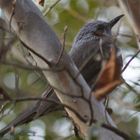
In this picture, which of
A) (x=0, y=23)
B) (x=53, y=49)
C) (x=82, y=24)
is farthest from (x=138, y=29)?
(x=82, y=24)

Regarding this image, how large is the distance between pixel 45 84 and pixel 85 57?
1.57 ft

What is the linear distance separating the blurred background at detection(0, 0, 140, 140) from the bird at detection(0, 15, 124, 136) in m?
0.09

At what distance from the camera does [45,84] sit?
4562 mm

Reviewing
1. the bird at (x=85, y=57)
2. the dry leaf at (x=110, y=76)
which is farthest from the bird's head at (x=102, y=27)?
the dry leaf at (x=110, y=76)

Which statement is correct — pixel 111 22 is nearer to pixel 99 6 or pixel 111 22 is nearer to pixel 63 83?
pixel 99 6

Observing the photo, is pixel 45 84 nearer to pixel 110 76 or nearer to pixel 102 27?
pixel 102 27

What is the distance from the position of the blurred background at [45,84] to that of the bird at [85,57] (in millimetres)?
92

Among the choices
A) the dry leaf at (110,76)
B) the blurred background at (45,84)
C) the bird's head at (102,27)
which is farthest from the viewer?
the bird's head at (102,27)

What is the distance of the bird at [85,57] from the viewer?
4.02 m

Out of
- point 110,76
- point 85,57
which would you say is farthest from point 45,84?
point 110,76

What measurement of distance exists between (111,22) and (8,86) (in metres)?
1.25

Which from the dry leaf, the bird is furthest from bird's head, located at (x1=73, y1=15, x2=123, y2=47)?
the dry leaf

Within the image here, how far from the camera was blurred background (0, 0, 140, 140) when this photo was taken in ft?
13.1

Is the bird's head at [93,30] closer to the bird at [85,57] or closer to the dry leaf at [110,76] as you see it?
the bird at [85,57]
